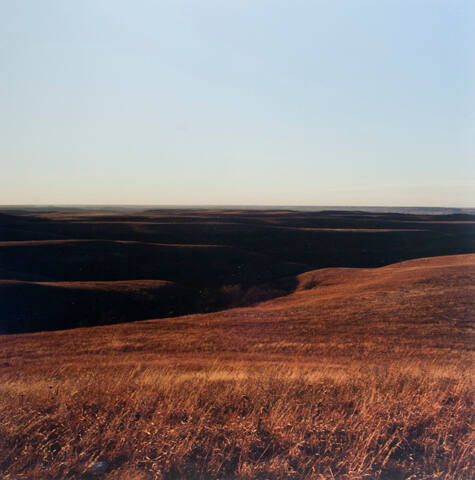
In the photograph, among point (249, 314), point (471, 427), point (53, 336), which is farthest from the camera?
point (249, 314)

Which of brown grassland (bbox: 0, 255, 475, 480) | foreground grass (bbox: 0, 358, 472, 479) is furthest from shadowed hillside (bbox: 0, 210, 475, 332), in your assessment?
foreground grass (bbox: 0, 358, 472, 479)

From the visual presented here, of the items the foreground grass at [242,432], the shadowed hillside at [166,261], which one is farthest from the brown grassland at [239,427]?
the shadowed hillside at [166,261]

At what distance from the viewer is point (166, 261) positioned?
45062 mm

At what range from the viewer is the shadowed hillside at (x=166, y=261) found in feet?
91.5

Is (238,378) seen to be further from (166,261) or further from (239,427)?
(166,261)

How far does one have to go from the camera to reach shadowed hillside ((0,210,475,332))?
91.5ft

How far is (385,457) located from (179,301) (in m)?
27.5

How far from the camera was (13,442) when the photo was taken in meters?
4.87

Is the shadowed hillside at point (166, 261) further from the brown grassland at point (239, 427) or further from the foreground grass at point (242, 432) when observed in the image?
the foreground grass at point (242, 432)

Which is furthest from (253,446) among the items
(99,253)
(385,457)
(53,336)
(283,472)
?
(99,253)

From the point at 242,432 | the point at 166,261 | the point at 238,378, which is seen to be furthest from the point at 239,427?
the point at 166,261

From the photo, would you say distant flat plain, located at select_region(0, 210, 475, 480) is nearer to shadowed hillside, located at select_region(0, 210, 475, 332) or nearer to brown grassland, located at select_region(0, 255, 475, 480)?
brown grassland, located at select_region(0, 255, 475, 480)

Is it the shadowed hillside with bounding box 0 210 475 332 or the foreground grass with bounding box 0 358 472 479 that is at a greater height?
the foreground grass with bounding box 0 358 472 479

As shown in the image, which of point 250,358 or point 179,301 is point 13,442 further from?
point 179,301
